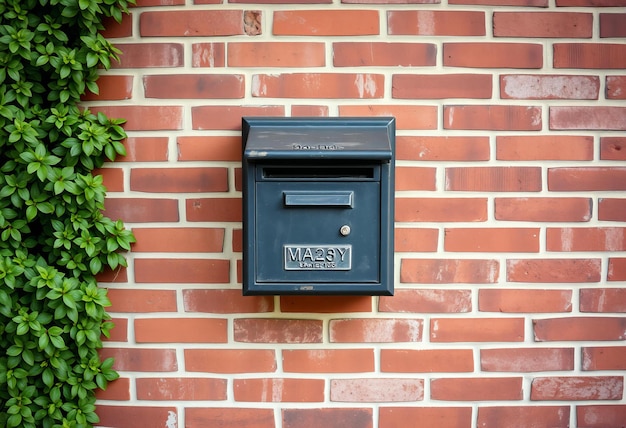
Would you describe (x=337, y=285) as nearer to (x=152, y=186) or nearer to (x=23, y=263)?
(x=152, y=186)

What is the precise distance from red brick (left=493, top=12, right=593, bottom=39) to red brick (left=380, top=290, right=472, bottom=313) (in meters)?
0.75

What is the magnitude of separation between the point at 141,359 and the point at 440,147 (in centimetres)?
106

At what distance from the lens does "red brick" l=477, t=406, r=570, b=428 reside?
149cm

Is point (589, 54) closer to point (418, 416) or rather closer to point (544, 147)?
point (544, 147)

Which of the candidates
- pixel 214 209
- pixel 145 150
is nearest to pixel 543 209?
pixel 214 209

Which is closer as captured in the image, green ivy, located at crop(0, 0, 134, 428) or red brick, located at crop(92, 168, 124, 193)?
green ivy, located at crop(0, 0, 134, 428)

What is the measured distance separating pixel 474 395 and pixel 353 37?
3.56 feet

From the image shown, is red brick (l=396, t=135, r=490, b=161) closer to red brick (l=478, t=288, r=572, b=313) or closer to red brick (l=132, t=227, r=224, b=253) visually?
red brick (l=478, t=288, r=572, b=313)

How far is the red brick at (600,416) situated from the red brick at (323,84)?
1097 millimetres

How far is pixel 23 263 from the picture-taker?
138cm

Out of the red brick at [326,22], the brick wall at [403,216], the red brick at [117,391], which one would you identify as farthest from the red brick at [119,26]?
the red brick at [117,391]

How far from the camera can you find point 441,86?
144 centimetres

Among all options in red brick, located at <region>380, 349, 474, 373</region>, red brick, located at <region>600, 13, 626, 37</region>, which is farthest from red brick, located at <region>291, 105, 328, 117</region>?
red brick, located at <region>600, 13, 626, 37</region>

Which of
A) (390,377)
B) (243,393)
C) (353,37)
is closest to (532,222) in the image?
(390,377)
